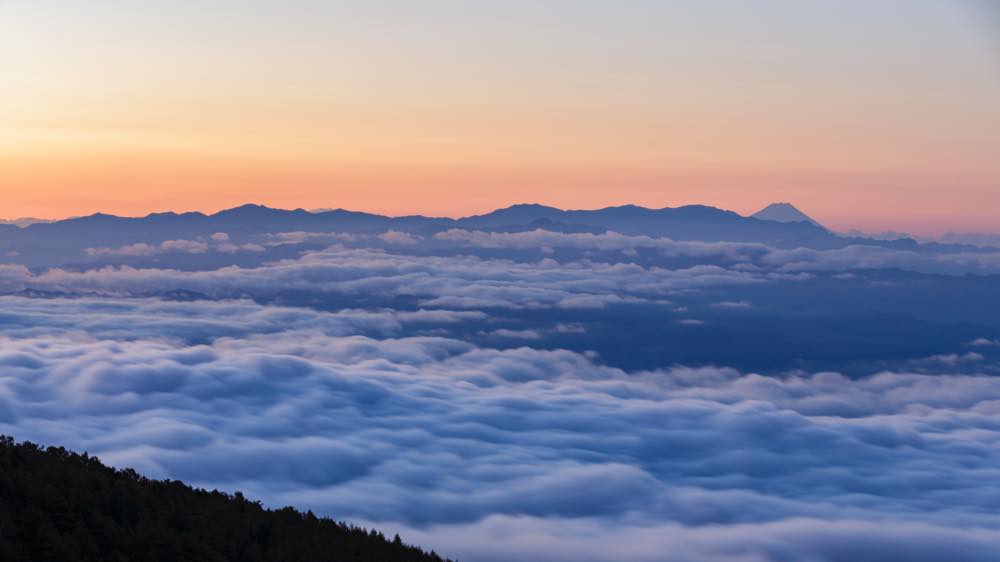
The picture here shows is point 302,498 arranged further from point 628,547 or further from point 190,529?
point 190,529

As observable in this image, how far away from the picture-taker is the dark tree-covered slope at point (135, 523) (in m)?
14.6

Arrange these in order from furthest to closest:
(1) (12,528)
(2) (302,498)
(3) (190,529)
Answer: (2) (302,498) → (3) (190,529) → (1) (12,528)

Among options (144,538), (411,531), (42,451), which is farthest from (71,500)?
(411,531)

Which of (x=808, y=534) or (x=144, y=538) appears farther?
(x=808, y=534)

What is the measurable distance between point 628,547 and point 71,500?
179 m

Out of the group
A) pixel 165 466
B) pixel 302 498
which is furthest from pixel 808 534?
pixel 165 466

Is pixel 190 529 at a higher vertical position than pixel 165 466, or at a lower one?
lower

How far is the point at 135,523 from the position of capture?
16.3 m

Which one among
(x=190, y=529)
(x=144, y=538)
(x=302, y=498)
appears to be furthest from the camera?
(x=302, y=498)

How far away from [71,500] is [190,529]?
6.81 ft

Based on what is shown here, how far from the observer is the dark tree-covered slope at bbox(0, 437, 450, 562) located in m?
14.6

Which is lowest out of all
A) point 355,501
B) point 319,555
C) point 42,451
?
point 319,555

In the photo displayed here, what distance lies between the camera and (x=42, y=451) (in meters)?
19.9

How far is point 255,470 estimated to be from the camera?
650 ft
